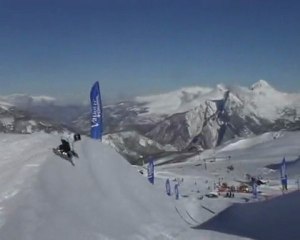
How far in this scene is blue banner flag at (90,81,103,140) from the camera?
85.5ft

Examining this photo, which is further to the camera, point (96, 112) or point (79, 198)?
point (96, 112)

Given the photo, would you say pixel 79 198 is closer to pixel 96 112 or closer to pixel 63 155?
pixel 63 155

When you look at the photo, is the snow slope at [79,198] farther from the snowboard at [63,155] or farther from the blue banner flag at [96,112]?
the blue banner flag at [96,112]

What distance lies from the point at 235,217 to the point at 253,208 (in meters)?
1.84

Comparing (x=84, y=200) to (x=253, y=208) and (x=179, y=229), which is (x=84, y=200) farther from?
(x=253, y=208)

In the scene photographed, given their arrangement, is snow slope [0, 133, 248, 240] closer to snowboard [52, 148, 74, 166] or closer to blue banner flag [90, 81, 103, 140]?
snowboard [52, 148, 74, 166]

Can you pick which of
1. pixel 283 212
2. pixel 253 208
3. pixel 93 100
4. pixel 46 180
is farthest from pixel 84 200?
pixel 93 100

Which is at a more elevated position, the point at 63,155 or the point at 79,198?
the point at 63,155

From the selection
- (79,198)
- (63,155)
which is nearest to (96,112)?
(63,155)

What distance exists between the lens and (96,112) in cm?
2698

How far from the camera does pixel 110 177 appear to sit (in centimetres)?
1622

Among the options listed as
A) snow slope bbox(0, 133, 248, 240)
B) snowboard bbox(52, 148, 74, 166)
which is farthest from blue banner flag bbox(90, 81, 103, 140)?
snowboard bbox(52, 148, 74, 166)

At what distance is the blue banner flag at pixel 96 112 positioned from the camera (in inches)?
1025

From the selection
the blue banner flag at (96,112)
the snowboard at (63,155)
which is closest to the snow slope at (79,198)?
the snowboard at (63,155)
